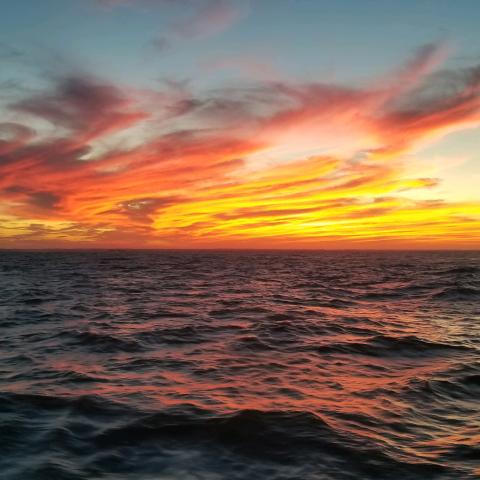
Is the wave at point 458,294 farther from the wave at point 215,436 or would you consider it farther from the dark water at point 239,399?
the wave at point 215,436

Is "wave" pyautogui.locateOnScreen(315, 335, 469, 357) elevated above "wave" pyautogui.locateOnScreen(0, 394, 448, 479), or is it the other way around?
"wave" pyautogui.locateOnScreen(0, 394, 448, 479)

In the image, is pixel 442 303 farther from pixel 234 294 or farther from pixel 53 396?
pixel 53 396

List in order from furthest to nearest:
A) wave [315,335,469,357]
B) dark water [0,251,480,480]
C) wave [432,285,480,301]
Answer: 1. wave [432,285,480,301]
2. wave [315,335,469,357]
3. dark water [0,251,480,480]

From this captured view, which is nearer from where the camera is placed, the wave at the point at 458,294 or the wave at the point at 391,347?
the wave at the point at 391,347

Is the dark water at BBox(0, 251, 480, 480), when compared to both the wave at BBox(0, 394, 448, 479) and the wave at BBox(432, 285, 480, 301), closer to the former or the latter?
the wave at BBox(0, 394, 448, 479)

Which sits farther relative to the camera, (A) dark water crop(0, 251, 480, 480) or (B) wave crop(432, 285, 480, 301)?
(B) wave crop(432, 285, 480, 301)

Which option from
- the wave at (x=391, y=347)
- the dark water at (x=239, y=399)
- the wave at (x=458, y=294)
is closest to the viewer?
the dark water at (x=239, y=399)

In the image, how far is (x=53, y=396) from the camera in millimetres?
10750

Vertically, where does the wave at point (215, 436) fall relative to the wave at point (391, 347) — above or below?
above

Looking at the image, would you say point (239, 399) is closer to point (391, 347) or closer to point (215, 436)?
point (215, 436)

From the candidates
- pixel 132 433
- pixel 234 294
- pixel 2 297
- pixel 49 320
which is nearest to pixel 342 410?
pixel 132 433

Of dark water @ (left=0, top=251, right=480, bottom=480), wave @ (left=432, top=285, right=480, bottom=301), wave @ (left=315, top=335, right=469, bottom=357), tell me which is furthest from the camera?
wave @ (left=432, top=285, right=480, bottom=301)

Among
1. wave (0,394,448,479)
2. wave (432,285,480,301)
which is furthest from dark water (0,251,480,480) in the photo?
wave (432,285,480,301)

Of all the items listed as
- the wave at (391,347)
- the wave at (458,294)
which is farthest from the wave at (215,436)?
the wave at (458,294)
